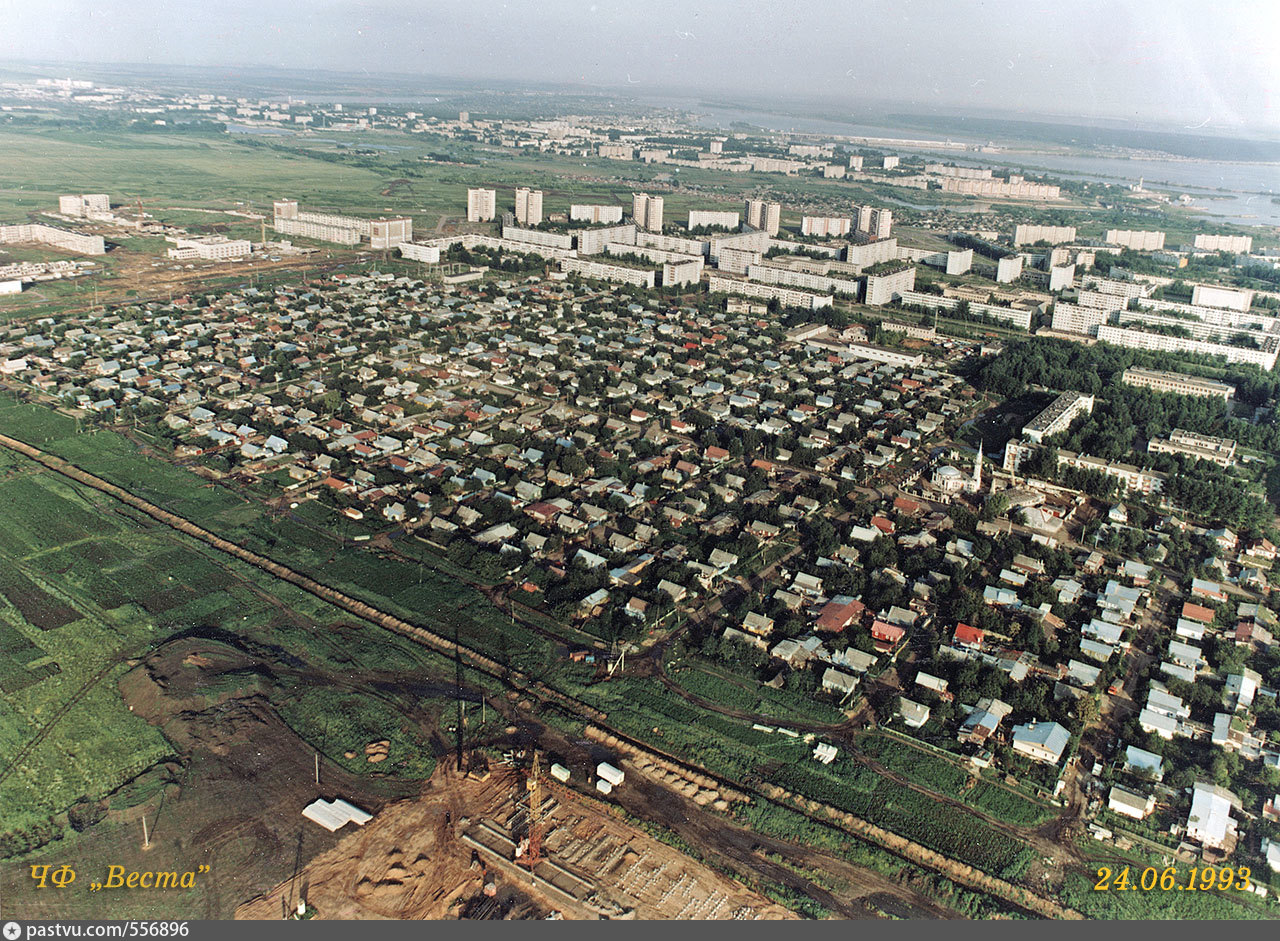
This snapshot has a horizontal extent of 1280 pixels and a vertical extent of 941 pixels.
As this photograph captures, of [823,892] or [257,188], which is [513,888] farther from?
[257,188]

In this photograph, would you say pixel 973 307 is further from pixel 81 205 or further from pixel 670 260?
pixel 81 205

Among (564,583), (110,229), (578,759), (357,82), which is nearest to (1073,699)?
(578,759)

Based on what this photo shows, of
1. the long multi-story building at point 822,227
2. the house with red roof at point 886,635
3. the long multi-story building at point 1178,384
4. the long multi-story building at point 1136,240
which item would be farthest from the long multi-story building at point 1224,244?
the house with red roof at point 886,635

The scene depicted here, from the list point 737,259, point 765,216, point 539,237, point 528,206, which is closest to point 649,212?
point 765,216

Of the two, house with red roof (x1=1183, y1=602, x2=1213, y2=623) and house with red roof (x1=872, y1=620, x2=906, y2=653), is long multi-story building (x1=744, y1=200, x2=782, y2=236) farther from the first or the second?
house with red roof (x1=872, y1=620, x2=906, y2=653)

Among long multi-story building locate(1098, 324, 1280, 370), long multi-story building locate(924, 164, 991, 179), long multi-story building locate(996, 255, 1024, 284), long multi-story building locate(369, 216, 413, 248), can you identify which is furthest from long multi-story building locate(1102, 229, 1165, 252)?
long multi-story building locate(369, 216, 413, 248)
